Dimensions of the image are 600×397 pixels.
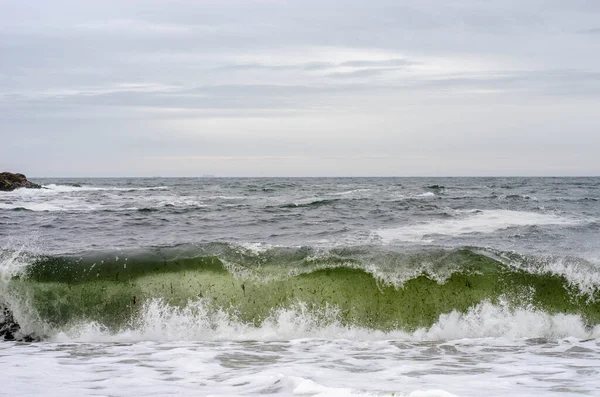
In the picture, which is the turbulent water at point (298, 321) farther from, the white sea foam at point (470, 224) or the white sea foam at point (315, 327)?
the white sea foam at point (470, 224)

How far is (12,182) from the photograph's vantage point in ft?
133

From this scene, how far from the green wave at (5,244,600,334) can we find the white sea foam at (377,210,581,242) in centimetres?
453

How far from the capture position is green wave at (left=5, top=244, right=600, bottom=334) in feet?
27.4

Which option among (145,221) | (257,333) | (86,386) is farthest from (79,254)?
(145,221)

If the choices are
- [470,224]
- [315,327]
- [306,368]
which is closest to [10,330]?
[315,327]

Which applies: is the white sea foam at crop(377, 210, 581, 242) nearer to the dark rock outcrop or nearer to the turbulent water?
the turbulent water

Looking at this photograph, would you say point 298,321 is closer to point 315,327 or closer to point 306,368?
point 315,327

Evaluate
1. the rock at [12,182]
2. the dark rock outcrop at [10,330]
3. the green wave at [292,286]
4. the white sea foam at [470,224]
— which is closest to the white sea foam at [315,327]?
the green wave at [292,286]

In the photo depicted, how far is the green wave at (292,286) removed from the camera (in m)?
8.36

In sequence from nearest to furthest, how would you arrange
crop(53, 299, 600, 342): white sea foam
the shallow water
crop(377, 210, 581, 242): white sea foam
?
1. the shallow water
2. crop(53, 299, 600, 342): white sea foam
3. crop(377, 210, 581, 242): white sea foam

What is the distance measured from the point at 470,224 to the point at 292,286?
985 centimetres

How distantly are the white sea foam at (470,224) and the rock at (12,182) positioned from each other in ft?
106

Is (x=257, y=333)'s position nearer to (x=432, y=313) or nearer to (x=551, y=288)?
(x=432, y=313)

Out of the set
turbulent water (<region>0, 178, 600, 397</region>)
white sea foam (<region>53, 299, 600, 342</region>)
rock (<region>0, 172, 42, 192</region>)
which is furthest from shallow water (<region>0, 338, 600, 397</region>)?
rock (<region>0, 172, 42, 192</region>)
